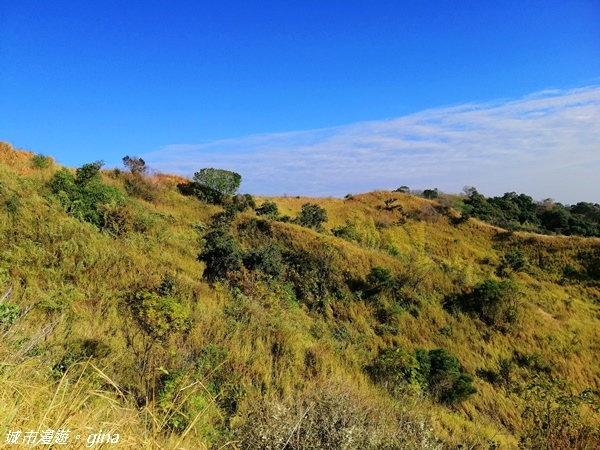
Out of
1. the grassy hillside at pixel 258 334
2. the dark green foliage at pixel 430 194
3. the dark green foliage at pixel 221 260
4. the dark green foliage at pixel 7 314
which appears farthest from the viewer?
the dark green foliage at pixel 430 194

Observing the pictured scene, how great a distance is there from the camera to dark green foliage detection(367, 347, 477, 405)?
747 cm

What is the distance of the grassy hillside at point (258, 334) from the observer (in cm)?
346

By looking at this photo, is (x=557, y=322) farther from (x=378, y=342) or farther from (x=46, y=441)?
(x=46, y=441)

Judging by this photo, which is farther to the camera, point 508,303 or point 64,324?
point 508,303

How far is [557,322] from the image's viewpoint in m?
14.1

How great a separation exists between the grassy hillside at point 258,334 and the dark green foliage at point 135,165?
97 centimetres

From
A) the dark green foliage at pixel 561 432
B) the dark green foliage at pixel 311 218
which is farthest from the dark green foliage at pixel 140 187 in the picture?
the dark green foliage at pixel 561 432

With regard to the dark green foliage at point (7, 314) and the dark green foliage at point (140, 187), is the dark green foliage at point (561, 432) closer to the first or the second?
the dark green foliage at point (7, 314)

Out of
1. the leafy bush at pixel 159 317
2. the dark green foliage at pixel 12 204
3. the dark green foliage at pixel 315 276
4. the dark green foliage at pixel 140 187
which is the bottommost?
the dark green foliage at pixel 315 276

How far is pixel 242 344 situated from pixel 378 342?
18.4 ft

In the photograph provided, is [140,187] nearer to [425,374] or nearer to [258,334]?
[258,334]

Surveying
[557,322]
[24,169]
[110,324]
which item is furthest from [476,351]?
[24,169]

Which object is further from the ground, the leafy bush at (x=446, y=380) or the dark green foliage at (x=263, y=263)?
the dark green foliage at (x=263, y=263)

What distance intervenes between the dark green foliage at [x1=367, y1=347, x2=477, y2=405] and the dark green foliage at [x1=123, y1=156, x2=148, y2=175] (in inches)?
750
